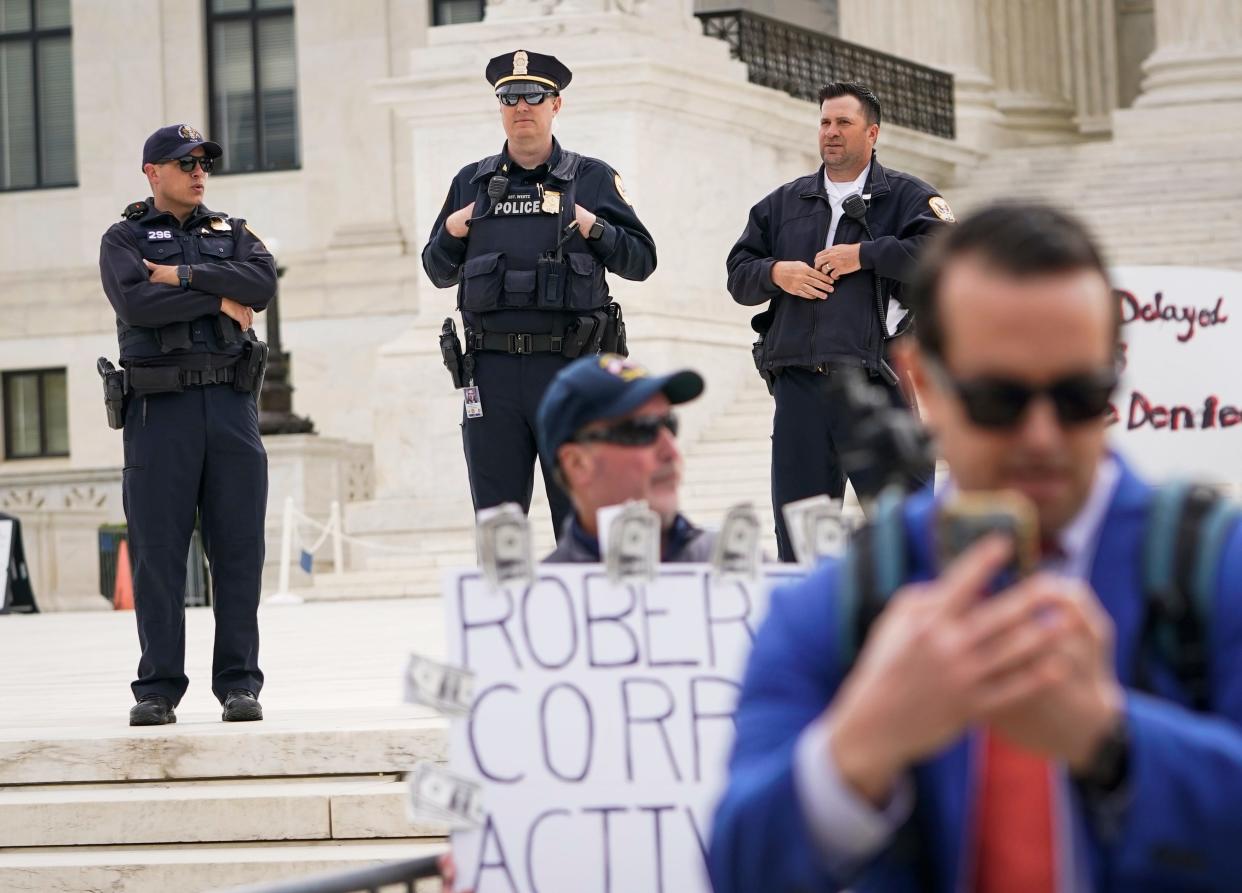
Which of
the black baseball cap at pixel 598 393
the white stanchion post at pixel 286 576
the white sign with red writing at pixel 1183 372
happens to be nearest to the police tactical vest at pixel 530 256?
the black baseball cap at pixel 598 393

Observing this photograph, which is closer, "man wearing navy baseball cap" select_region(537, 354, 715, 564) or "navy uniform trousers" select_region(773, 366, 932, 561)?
"man wearing navy baseball cap" select_region(537, 354, 715, 564)

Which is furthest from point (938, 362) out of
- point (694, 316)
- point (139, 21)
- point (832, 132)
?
point (139, 21)

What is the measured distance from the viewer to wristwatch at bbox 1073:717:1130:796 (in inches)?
73.2

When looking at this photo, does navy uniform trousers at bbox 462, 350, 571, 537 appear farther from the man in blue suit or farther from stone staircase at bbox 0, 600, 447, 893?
the man in blue suit

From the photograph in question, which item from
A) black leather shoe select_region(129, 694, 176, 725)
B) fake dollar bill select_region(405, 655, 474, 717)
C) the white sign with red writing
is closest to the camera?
fake dollar bill select_region(405, 655, 474, 717)

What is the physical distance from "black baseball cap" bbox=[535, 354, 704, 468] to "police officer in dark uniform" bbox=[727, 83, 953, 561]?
125 inches

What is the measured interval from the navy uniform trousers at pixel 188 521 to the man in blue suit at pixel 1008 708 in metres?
5.43

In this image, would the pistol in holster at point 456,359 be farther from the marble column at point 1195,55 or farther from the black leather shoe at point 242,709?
the marble column at point 1195,55

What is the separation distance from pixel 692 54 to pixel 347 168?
11192 mm

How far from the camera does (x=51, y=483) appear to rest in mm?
24938

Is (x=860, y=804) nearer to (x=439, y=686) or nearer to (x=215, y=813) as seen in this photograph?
(x=439, y=686)

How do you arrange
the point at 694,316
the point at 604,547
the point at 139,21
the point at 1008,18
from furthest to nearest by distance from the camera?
the point at 139,21
the point at 1008,18
the point at 694,316
the point at 604,547

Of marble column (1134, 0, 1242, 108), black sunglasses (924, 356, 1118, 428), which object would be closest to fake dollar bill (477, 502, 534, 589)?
black sunglasses (924, 356, 1118, 428)

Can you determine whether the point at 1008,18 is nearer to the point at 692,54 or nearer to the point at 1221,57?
the point at 1221,57
